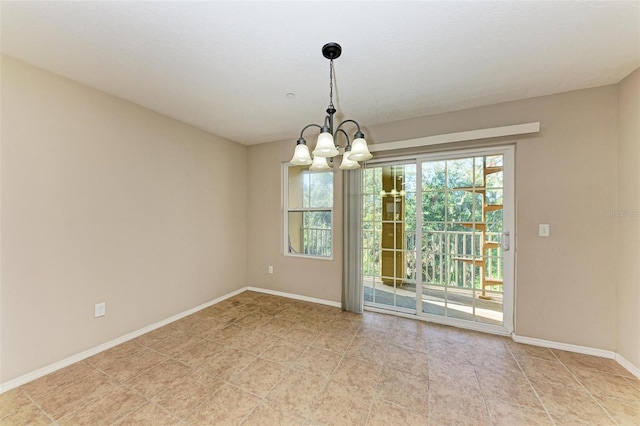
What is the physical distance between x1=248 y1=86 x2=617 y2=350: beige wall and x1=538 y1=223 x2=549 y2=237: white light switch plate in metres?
0.03

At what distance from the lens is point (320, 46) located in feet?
5.51

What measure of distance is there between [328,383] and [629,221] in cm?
281

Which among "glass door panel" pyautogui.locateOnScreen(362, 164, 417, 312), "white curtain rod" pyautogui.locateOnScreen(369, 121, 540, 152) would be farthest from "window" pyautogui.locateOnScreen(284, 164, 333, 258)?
"white curtain rod" pyautogui.locateOnScreen(369, 121, 540, 152)

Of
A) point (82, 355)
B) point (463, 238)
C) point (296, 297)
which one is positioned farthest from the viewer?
point (296, 297)

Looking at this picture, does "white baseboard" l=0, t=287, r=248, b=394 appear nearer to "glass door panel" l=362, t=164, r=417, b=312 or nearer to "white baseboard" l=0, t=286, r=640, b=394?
"white baseboard" l=0, t=286, r=640, b=394

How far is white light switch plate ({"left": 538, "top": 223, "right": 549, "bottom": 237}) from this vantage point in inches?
92.5

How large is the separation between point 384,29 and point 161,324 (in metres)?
3.56

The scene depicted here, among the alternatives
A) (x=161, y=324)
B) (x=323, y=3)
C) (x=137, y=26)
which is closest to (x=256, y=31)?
(x=323, y=3)

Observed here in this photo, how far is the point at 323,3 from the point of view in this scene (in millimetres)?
1342

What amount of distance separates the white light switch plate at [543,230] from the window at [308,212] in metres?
2.33

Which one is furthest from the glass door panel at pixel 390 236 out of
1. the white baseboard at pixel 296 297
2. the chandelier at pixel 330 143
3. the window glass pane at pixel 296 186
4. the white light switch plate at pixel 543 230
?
the chandelier at pixel 330 143

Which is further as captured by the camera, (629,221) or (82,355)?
(82,355)

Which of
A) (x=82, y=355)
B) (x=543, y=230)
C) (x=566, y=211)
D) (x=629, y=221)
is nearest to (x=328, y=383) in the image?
(x=82, y=355)

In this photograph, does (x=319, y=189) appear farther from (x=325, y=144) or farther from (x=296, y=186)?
(x=325, y=144)
